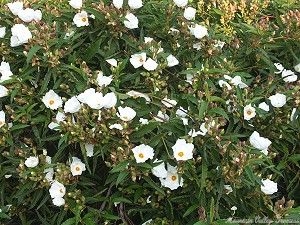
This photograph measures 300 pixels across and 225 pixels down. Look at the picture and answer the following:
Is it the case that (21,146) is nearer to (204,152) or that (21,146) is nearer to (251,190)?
(204,152)

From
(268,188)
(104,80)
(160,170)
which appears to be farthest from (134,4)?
(268,188)

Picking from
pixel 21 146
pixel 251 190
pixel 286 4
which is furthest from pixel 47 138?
pixel 286 4

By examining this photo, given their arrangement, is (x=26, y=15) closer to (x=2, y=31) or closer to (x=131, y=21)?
(x=2, y=31)

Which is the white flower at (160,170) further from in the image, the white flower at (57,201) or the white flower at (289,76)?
the white flower at (289,76)

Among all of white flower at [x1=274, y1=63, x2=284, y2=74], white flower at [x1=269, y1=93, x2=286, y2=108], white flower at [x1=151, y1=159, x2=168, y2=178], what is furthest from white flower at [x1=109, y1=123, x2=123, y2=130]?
white flower at [x1=274, y1=63, x2=284, y2=74]

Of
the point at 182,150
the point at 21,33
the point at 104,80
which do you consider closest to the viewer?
the point at 182,150
